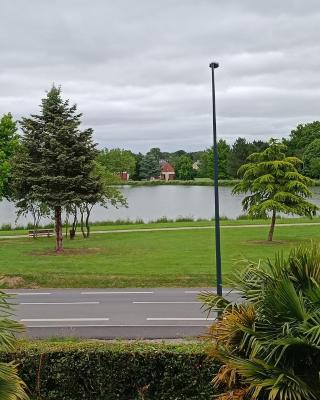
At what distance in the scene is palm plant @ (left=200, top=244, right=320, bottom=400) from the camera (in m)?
6.00

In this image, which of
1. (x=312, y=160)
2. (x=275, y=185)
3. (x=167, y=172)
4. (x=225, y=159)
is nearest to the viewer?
(x=275, y=185)

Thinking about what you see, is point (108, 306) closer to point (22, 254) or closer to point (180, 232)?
point (22, 254)

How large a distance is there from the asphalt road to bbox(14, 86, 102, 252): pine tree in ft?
24.1

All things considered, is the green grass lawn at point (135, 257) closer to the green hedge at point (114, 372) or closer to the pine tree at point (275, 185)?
the pine tree at point (275, 185)

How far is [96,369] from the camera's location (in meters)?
8.44

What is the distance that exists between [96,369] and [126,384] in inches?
20.0

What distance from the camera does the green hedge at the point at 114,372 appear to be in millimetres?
8305

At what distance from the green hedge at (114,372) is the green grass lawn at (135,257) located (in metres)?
7.27

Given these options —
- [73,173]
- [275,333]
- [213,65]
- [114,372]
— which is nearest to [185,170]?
[73,173]

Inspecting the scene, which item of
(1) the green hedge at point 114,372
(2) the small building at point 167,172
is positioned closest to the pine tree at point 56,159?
(1) the green hedge at point 114,372

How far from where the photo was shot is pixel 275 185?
30641 mm

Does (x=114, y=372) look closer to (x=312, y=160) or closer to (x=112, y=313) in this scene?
(x=112, y=313)

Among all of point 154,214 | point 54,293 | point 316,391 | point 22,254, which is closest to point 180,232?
point 22,254

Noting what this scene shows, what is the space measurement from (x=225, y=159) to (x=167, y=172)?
39.6m
